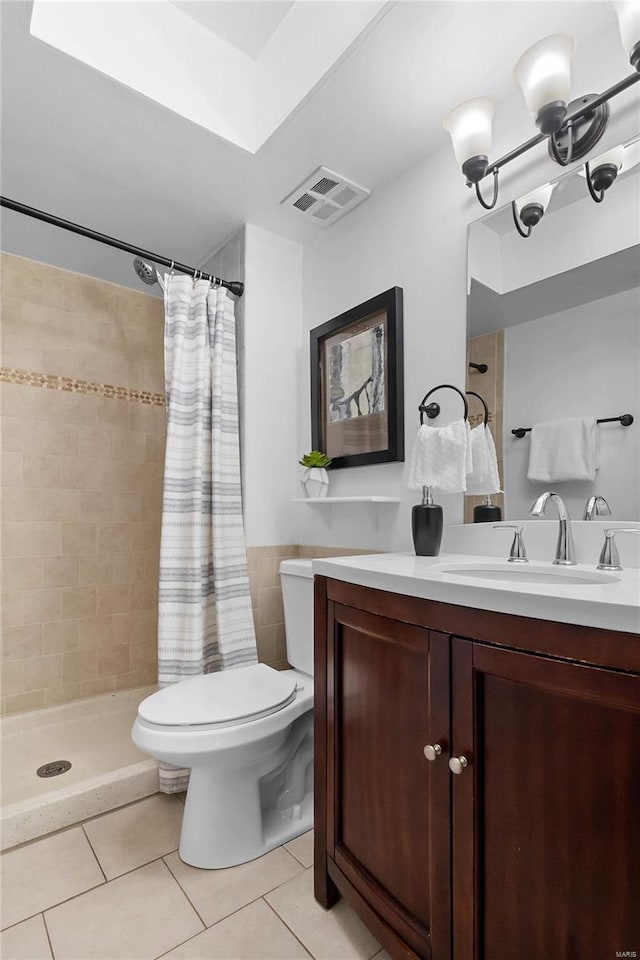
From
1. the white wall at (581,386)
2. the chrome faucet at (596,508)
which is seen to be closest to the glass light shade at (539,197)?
the white wall at (581,386)

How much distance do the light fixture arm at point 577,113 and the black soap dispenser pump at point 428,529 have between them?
0.98 metres

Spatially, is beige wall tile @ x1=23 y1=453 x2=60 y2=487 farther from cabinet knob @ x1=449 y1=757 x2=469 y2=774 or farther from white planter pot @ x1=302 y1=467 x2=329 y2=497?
cabinet knob @ x1=449 y1=757 x2=469 y2=774

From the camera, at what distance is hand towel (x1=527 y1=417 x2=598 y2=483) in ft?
4.29

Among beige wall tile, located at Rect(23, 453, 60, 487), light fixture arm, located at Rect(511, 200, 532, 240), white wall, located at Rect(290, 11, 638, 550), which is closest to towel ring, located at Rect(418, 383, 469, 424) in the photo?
white wall, located at Rect(290, 11, 638, 550)

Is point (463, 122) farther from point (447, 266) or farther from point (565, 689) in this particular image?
point (565, 689)

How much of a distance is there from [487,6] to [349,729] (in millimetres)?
1818

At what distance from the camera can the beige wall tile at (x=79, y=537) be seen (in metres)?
2.47

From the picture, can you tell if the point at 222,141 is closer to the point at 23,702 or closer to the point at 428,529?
the point at 428,529

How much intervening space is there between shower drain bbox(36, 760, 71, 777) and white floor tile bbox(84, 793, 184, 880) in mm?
315

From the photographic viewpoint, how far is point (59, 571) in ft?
8.03

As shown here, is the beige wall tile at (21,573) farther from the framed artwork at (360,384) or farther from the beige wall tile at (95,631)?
the framed artwork at (360,384)

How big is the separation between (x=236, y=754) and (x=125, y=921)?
0.44 m

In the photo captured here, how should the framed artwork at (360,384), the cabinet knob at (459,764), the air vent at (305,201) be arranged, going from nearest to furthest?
the cabinet knob at (459,764)
the framed artwork at (360,384)
the air vent at (305,201)

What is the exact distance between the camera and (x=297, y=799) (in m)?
1.70
